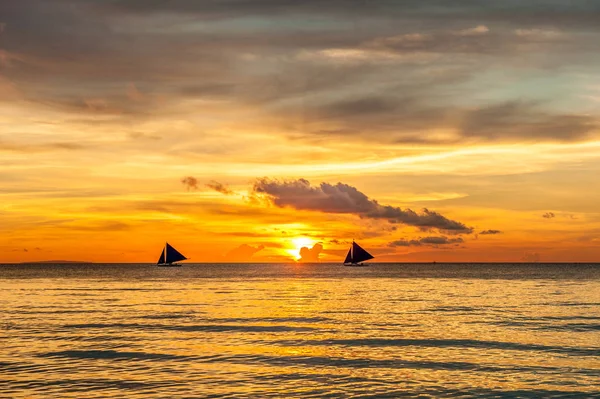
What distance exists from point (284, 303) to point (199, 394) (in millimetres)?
56187

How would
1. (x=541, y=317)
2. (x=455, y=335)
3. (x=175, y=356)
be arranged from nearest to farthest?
1. (x=175, y=356)
2. (x=455, y=335)
3. (x=541, y=317)

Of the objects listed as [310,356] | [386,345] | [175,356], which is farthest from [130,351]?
[386,345]

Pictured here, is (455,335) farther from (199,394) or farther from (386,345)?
(199,394)

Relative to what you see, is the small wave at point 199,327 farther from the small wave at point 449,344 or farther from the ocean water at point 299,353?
the small wave at point 449,344

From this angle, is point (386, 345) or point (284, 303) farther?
point (284, 303)

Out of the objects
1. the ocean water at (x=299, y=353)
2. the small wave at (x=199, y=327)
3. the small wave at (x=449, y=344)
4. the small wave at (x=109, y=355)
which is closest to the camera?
the ocean water at (x=299, y=353)

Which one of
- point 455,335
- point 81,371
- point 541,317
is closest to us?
point 81,371

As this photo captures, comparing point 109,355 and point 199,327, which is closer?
point 109,355

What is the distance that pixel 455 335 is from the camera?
168 feet

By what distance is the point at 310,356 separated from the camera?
42.0 m

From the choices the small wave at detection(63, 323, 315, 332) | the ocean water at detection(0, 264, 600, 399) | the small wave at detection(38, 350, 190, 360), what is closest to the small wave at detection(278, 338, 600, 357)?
the ocean water at detection(0, 264, 600, 399)

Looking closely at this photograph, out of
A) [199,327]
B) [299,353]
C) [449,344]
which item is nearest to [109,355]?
[299,353]

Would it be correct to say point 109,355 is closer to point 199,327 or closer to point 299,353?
point 299,353

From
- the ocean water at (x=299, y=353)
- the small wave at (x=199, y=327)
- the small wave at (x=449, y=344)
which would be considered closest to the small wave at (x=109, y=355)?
the ocean water at (x=299, y=353)
